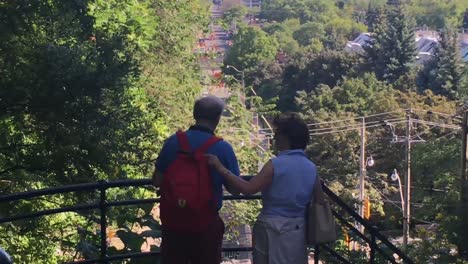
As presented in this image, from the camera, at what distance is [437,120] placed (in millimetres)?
38625

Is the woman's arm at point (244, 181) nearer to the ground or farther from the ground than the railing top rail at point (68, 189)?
farther from the ground

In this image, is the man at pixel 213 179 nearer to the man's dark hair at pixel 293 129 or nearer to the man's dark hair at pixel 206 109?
the man's dark hair at pixel 206 109

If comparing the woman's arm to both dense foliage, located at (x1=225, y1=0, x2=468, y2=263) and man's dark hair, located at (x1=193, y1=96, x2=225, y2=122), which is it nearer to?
man's dark hair, located at (x1=193, y1=96, x2=225, y2=122)

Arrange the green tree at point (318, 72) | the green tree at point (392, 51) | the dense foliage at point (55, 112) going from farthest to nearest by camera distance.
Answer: the green tree at point (318, 72) < the green tree at point (392, 51) < the dense foliage at point (55, 112)

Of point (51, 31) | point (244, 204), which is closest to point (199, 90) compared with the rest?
point (244, 204)

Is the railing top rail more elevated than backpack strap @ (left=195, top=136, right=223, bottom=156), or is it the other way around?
backpack strap @ (left=195, top=136, right=223, bottom=156)

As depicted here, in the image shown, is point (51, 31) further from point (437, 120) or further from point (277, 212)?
point (437, 120)

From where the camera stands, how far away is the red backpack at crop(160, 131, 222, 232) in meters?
4.06

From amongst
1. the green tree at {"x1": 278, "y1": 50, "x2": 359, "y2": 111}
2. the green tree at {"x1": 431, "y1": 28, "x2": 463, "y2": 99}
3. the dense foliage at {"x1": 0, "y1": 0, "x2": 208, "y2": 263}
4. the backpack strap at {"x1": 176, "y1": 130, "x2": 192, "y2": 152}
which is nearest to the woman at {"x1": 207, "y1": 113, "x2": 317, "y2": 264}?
the backpack strap at {"x1": 176, "y1": 130, "x2": 192, "y2": 152}

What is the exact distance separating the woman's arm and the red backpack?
6 cm

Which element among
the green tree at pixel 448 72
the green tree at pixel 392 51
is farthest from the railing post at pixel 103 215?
the green tree at pixel 392 51

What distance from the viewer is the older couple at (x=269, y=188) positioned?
415 cm

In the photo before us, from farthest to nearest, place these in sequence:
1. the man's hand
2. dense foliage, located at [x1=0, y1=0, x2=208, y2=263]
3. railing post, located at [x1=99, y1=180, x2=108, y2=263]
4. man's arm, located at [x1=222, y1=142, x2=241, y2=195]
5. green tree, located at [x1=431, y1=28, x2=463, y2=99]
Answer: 1. green tree, located at [x1=431, y1=28, x2=463, y2=99]
2. dense foliage, located at [x1=0, y1=0, x2=208, y2=263]
3. railing post, located at [x1=99, y1=180, x2=108, y2=263]
4. man's arm, located at [x1=222, y1=142, x2=241, y2=195]
5. the man's hand

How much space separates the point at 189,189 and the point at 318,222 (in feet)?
2.41
